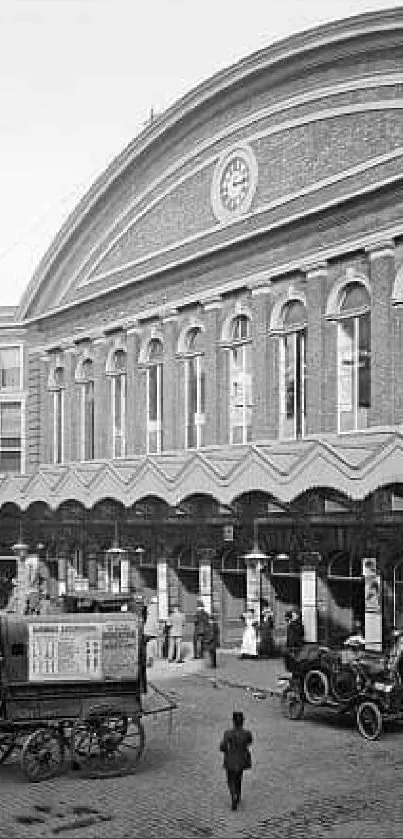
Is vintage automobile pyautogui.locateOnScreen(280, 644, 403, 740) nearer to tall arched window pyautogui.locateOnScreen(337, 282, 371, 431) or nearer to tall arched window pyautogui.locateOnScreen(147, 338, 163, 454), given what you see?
tall arched window pyautogui.locateOnScreen(337, 282, 371, 431)

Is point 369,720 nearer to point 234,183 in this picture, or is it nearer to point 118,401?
point 234,183

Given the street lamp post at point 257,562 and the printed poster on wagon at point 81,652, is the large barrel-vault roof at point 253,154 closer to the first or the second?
the street lamp post at point 257,562

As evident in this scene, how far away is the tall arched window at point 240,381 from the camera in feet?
98.0

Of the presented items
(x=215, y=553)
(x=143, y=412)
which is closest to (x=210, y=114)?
(x=143, y=412)

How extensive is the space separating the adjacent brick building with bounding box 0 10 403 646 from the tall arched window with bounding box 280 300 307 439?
0.06m

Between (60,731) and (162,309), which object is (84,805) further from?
(162,309)

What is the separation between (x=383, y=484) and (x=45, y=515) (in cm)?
1739

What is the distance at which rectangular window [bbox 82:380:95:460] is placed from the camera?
37.1 m

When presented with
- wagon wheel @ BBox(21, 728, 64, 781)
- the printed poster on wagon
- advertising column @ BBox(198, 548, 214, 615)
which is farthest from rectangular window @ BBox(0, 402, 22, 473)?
wagon wheel @ BBox(21, 728, 64, 781)

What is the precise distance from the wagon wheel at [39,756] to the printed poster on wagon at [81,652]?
73cm

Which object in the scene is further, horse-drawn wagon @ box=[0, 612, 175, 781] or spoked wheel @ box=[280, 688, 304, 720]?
spoked wheel @ box=[280, 688, 304, 720]

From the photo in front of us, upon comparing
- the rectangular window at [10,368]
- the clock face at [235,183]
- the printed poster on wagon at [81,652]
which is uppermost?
the clock face at [235,183]

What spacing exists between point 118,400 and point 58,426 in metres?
4.04

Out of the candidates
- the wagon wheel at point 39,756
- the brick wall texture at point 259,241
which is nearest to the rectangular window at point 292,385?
the brick wall texture at point 259,241
